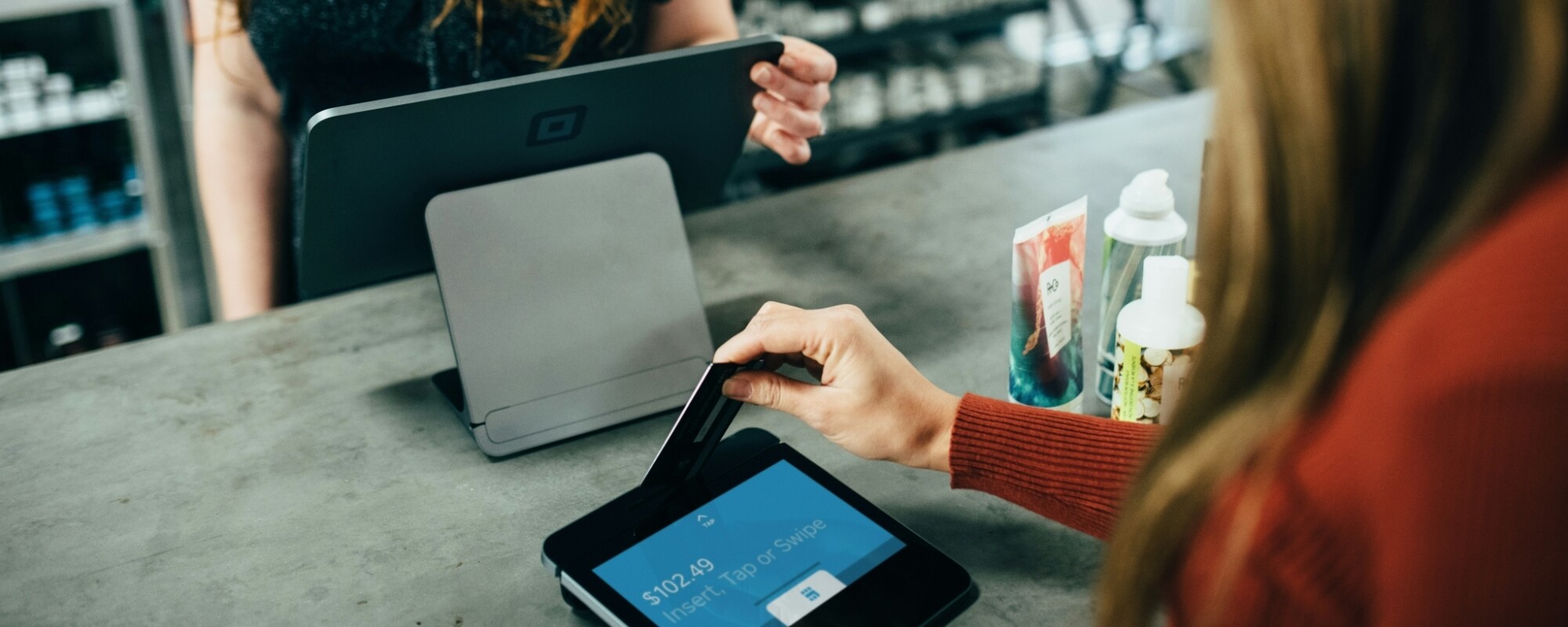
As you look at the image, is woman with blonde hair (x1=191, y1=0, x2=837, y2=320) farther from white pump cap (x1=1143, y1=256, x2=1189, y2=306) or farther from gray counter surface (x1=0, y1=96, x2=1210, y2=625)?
white pump cap (x1=1143, y1=256, x2=1189, y2=306)

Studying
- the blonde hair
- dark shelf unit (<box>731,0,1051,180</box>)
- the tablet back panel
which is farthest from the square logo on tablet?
dark shelf unit (<box>731,0,1051,180</box>)

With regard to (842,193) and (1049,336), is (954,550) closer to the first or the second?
(1049,336)

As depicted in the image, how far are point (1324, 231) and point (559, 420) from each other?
2.43 feet

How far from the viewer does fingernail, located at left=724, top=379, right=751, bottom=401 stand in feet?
2.98

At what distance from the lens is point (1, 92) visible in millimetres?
2611

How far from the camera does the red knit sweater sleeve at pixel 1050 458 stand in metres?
0.83

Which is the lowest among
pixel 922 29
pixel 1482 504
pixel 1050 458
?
pixel 922 29

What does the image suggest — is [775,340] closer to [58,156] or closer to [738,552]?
[738,552]

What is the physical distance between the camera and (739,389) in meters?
0.91

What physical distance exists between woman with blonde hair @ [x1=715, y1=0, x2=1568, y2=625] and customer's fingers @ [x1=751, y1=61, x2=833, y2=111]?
2.05 feet

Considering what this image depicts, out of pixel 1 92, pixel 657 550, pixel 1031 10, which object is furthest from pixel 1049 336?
pixel 1031 10

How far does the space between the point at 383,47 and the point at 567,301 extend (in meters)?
0.57

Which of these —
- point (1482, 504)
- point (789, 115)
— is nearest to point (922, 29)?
point (789, 115)

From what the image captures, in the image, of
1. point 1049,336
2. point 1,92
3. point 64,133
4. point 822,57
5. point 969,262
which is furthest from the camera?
point 64,133
